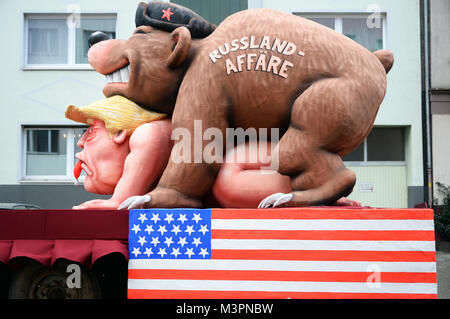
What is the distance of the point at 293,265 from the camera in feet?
6.55

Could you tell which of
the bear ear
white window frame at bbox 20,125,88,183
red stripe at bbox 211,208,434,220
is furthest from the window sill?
red stripe at bbox 211,208,434,220

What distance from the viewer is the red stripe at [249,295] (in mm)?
1968

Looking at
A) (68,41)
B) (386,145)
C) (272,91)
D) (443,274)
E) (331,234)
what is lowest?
(443,274)

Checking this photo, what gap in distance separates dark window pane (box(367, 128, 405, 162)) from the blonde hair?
6542 millimetres

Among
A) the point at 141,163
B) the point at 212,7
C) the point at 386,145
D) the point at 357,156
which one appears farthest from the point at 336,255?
the point at 386,145

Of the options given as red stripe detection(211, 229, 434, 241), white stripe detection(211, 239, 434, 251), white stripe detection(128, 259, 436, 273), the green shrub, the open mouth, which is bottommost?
the green shrub

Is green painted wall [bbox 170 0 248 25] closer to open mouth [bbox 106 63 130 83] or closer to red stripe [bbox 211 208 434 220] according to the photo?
open mouth [bbox 106 63 130 83]

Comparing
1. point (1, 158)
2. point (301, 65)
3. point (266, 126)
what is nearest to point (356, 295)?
point (266, 126)

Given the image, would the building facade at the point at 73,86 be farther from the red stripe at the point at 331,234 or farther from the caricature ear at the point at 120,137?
the red stripe at the point at 331,234

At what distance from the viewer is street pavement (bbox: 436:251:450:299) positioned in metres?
4.56

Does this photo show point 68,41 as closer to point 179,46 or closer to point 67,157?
point 67,157

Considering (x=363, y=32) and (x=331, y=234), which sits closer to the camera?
(x=331, y=234)

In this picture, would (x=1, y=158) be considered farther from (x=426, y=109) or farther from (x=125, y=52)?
(x=426, y=109)

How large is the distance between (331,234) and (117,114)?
1.40 m
